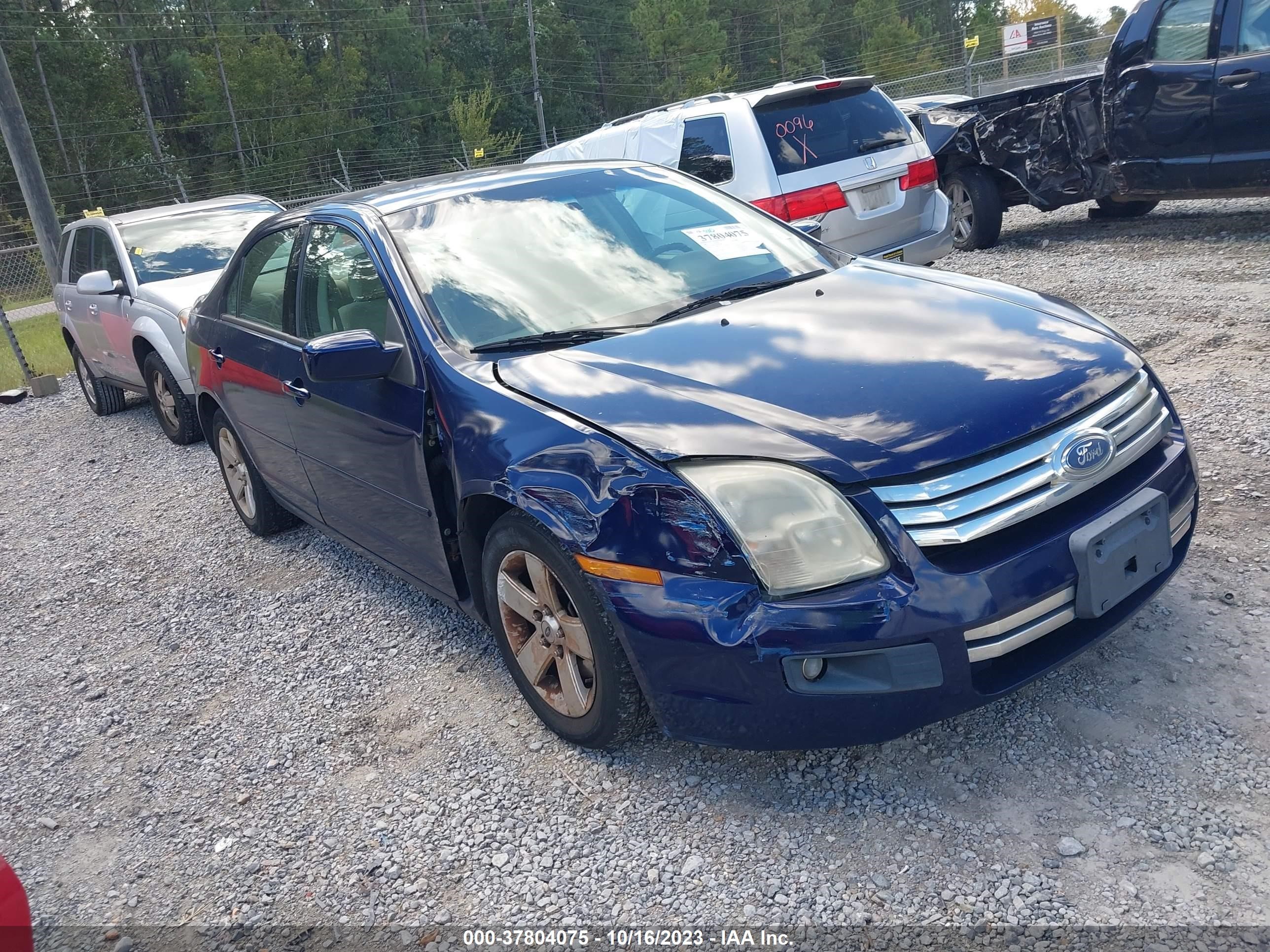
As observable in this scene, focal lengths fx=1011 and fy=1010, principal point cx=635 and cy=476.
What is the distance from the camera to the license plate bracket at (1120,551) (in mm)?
2424

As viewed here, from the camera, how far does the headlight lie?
2359 mm

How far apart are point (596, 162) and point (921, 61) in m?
59.0

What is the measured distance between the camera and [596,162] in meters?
4.20

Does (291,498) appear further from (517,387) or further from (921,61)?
(921,61)

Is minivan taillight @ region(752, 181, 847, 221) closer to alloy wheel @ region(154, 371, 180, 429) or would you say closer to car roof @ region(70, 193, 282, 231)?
car roof @ region(70, 193, 282, 231)

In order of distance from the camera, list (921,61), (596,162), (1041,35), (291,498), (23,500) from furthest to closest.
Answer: (921,61) → (1041,35) → (23,500) → (291,498) → (596,162)


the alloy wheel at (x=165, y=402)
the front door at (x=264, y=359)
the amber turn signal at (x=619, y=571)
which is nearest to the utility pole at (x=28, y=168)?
the alloy wheel at (x=165, y=402)

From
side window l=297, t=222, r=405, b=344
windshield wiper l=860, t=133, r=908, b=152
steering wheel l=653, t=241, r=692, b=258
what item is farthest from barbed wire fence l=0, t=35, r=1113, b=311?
steering wheel l=653, t=241, r=692, b=258

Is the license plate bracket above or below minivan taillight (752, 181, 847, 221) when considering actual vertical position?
below

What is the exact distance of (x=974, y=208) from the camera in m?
9.54

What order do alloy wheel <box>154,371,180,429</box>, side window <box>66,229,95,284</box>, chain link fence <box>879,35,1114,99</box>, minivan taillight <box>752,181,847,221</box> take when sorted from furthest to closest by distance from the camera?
chain link fence <box>879,35,1114,99</box> → side window <box>66,229,95,284</box> → alloy wheel <box>154,371,180,429</box> → minivan taillight <box>752,181,847,221</box>

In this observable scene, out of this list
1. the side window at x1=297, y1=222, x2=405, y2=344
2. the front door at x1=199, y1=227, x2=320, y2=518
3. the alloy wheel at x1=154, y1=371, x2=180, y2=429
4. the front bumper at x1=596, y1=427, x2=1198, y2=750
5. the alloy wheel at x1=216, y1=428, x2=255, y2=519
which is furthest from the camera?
the alloy wheel at x1=154, y1=371, x2=180, y2=429

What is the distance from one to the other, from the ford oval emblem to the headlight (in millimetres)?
537

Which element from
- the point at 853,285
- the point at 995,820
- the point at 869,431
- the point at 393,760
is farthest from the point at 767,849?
the point at 853,285
